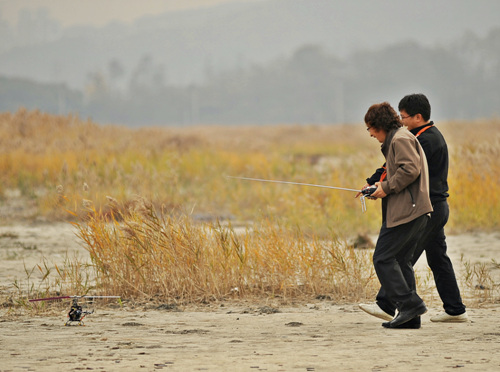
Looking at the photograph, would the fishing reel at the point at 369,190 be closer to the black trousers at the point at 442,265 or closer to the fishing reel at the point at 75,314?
the black trousers at the point at 442,265

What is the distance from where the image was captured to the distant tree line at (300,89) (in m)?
144

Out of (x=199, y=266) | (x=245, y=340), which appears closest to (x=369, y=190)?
(x=245, y=340)

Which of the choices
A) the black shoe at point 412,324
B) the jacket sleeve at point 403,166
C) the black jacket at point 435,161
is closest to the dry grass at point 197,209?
the black shoe at point 412,324

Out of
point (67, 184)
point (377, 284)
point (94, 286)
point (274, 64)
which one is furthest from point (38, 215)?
point (274, 64)

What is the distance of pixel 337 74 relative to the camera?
15675 centimetres

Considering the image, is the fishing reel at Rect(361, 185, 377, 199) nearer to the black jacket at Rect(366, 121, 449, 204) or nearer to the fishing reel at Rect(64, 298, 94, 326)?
the black jacket at Rect(366, 121, 449, 204)

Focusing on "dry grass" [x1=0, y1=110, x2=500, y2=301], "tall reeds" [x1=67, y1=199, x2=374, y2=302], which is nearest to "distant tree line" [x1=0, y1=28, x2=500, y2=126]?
"dry grass" [x1=0, y1=110, x2=500, y2=301]

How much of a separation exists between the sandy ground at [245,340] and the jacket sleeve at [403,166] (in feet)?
3.43

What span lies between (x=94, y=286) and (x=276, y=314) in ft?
6.08

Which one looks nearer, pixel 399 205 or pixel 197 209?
pixel 399 205

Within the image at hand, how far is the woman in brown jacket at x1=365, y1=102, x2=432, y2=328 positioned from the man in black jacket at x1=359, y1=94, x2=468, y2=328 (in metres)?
0.16

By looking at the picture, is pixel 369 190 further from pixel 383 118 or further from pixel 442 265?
pixel 442 265

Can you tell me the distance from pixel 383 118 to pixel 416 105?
0.35 metres

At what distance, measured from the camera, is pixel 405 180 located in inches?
224
